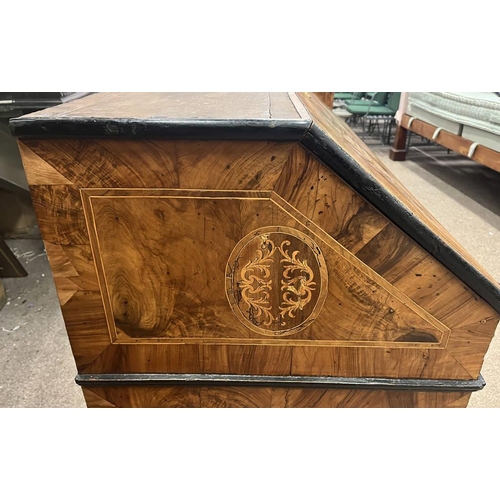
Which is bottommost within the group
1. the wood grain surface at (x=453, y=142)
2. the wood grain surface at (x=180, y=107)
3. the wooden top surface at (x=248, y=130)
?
the wood grain surface at (x=453, y=142)

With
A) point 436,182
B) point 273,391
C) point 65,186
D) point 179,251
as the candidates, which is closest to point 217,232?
point 179,251

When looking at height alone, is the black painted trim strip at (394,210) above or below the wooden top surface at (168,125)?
below

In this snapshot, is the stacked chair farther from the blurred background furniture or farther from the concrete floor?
the blurred background furniture

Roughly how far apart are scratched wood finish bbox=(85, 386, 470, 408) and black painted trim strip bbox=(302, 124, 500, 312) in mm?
303

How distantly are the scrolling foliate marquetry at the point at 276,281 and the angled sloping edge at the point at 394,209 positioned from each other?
6.1 inches

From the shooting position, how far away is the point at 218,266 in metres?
0.86

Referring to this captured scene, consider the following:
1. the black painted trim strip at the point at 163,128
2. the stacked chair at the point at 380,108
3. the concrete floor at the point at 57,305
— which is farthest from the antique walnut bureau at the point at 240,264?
the stacked chair at the point at 380,108

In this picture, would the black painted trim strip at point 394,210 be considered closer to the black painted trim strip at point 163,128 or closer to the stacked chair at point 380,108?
the black painted trim strip at point 163,128

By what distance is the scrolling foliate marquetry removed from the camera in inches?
32.8

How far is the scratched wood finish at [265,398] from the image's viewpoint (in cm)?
100

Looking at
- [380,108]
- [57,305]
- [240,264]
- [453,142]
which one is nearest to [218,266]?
[240,264]

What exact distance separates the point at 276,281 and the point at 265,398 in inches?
13.6

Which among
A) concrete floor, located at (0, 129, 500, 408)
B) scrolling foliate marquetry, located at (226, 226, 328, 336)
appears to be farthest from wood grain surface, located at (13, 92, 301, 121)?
concrete floor, located at (0, 129, 500, 408)

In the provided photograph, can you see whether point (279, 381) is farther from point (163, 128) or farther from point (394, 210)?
point (163, 128)
